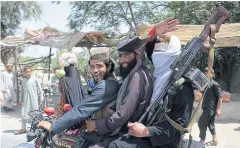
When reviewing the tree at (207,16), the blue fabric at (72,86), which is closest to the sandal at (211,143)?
the blue fabric at (72,86)

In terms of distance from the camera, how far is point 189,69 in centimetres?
233

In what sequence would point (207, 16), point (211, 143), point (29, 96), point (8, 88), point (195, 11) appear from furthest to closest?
point (195, 11), point (207, 16), point (8, 88), point (29, 96), point (211, 143)

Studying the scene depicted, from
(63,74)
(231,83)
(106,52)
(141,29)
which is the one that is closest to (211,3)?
(231,83)

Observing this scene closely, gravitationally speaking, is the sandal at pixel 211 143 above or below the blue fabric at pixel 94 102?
below

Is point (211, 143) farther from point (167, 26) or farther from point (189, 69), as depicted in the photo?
point (167, 26)

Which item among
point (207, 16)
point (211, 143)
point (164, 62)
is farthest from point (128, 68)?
point (207, 16)

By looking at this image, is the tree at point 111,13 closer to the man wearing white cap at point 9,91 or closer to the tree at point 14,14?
the man wearing white cap at point 9,91

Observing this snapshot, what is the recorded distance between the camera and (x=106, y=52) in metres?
2.71

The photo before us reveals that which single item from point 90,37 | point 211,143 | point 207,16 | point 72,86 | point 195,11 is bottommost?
point 211,143

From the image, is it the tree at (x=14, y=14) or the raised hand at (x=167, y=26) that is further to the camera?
the tree at (x=14, y=14)

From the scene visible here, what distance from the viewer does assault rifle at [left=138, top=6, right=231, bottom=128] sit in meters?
2.28

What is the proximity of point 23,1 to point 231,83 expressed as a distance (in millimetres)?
16088

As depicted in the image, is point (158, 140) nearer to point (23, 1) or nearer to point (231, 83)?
point (231, 83)

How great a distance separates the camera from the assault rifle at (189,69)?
7.48 feet
